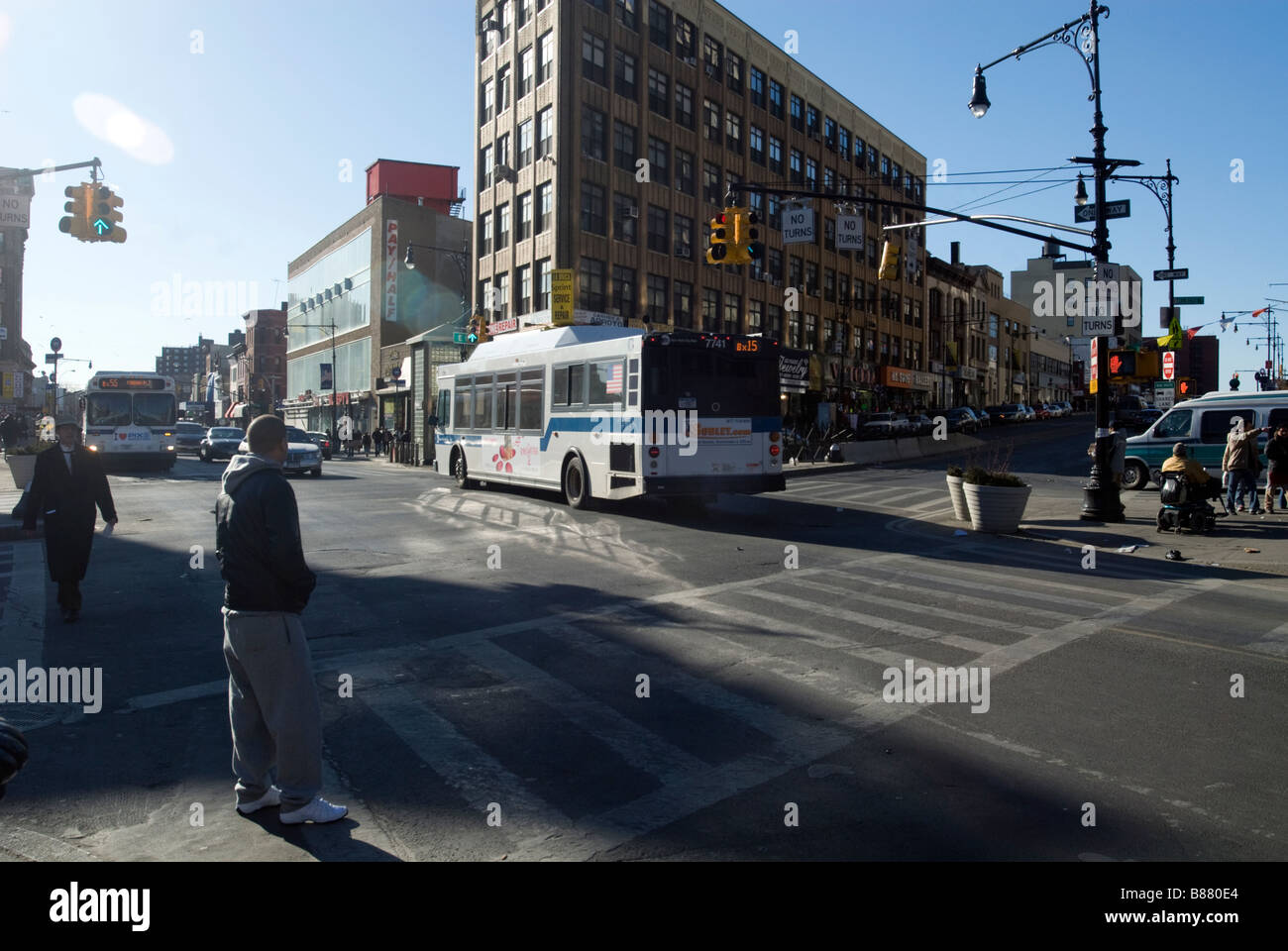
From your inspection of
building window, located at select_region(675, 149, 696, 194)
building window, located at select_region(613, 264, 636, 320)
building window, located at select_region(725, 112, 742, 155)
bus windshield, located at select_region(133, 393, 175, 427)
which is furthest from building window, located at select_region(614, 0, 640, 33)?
bus windshield, located at select_region(133, 393, 175, 427)

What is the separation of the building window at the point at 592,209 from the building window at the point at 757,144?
42.3ft

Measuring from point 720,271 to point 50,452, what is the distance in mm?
42604

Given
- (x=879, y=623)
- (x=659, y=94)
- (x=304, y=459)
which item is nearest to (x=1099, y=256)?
(x=879, y=623)

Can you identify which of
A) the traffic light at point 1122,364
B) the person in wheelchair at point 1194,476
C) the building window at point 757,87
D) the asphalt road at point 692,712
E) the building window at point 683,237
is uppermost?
the building window at point 757,87

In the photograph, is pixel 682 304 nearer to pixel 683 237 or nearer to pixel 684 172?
pixel 683 237

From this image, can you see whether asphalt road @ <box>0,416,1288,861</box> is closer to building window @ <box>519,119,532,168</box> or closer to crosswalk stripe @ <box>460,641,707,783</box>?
crosswalk stripe @ <box>460,641,707,783</box>

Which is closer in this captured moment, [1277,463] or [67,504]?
[67,504]

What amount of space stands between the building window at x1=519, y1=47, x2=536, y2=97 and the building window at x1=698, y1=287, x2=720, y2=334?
42.7 ft

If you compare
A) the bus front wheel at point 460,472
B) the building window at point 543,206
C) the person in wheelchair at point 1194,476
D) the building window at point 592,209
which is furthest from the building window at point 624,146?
the person in wheelchair at point 1194,476

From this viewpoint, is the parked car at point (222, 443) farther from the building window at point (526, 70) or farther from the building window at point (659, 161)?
the building window at point (659, 161)

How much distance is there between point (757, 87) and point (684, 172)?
378 inches

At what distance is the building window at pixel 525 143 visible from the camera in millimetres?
42969

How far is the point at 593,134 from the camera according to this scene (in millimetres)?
41688

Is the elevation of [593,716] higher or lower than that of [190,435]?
lower
